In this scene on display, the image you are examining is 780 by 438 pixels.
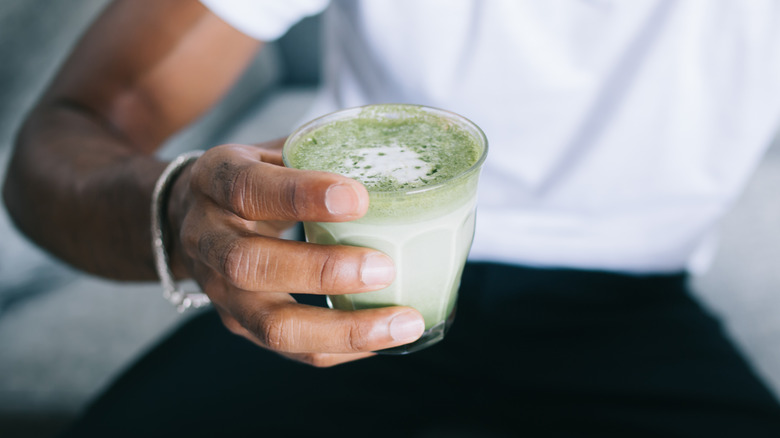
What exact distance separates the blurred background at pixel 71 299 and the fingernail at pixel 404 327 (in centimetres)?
95

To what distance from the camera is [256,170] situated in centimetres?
65

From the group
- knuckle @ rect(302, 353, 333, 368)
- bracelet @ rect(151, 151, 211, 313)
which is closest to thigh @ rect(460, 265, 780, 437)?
knuckle @ rect(302, 353, 333, 368)

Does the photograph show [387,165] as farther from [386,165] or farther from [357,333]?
[357,333]

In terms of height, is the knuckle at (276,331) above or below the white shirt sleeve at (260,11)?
below

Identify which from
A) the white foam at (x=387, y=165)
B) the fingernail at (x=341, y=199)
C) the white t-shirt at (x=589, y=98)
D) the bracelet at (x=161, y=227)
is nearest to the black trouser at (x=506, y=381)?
the white t-shirt at (x=589, y=98)

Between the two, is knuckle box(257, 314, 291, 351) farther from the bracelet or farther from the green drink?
the bracelet

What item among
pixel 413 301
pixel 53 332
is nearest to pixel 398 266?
pixel 413 301

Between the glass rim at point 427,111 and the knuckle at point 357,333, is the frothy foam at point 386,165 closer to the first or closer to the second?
the glass rim at point 427,111

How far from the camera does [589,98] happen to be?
121 cm

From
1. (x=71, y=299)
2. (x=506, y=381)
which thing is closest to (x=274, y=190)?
(x=506, y=381)

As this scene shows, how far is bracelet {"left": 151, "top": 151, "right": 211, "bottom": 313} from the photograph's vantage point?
0.97 metres

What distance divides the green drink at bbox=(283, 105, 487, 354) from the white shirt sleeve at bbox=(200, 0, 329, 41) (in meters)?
0.57

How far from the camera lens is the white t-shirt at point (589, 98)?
3.76 ft

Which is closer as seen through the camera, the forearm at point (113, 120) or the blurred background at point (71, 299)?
the forearm at point (113, 120)
